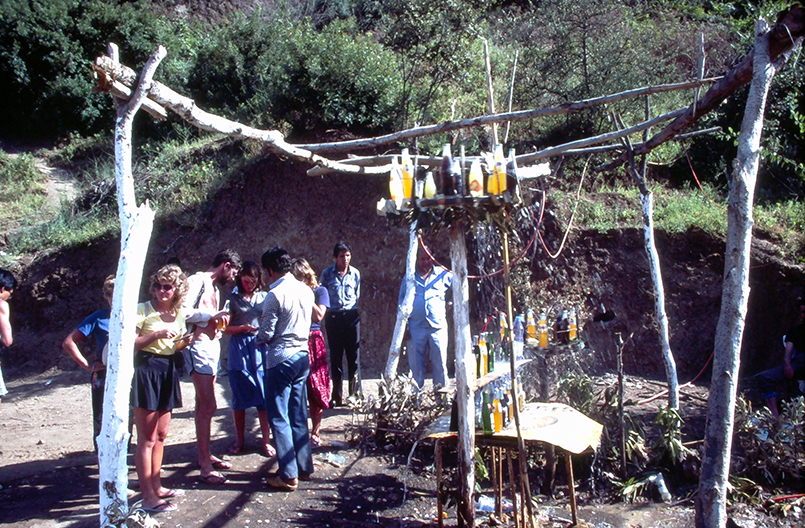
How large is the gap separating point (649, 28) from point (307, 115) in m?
7.43

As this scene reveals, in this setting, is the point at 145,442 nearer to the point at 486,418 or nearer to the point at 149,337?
the point at 149,337

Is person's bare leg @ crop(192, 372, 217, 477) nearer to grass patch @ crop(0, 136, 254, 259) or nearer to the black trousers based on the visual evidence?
the black trousers

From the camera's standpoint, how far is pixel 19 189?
510 inches

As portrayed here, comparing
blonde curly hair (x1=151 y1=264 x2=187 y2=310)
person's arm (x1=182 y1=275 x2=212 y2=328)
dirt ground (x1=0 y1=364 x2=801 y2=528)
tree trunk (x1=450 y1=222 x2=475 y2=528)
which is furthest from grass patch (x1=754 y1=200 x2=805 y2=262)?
blonde curly hair (x1=151 y1=264 x2=187 y2=310)

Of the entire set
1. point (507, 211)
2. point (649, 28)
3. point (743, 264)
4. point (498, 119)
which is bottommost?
point (743, 264)

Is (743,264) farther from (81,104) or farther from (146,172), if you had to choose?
(81,104)

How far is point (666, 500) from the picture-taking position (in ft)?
Answer: 15.0

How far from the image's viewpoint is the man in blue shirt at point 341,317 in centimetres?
652

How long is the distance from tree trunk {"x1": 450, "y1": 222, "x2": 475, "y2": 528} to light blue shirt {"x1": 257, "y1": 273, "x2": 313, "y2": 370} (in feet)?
4.34

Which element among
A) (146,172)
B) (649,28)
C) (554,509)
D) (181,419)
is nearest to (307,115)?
(146,172)

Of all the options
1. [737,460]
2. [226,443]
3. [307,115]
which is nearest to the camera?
[737,460]

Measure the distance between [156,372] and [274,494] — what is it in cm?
132

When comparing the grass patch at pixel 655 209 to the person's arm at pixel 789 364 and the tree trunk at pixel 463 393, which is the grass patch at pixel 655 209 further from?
the tree trunk at pixel 463 393

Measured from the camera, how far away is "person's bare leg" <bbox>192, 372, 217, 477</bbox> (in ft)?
14.4
